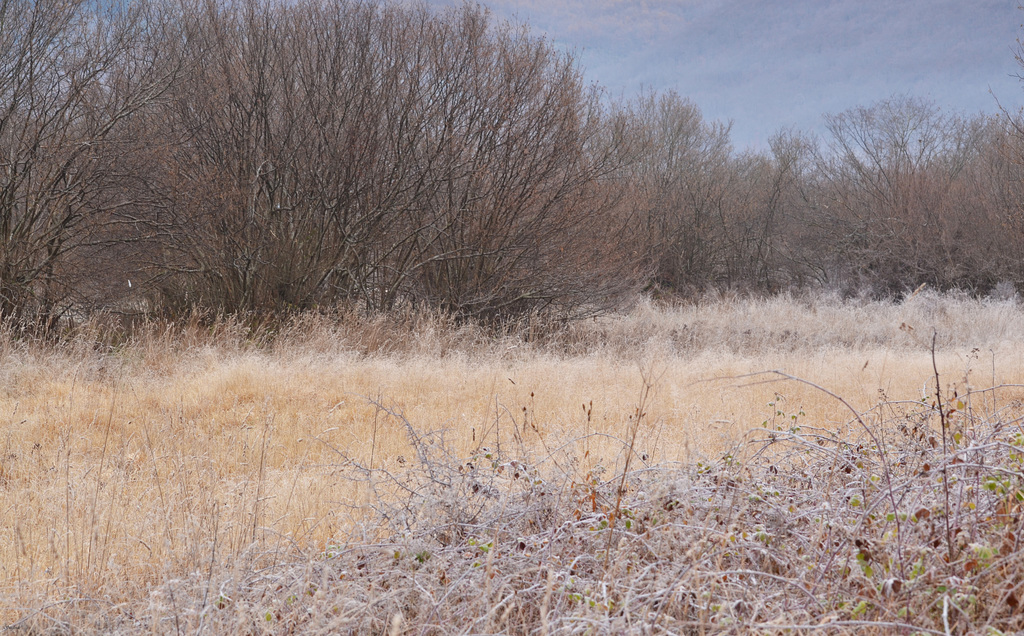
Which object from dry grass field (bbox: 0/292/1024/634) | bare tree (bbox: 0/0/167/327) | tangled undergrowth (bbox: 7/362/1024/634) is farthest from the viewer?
bare tree (bbox: 0/0/167/327)

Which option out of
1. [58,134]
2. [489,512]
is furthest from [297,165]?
[489,512]

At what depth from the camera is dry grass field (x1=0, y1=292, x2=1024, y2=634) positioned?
2.22m

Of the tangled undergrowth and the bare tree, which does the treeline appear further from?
the tangled undergrowth

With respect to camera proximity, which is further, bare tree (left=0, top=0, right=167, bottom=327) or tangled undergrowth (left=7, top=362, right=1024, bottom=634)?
bare tree (left=0, top=0, right=167, bottom=327)

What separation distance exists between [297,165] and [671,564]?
34.4ft

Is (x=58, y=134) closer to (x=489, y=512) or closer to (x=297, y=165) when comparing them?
(x=297, y=165)

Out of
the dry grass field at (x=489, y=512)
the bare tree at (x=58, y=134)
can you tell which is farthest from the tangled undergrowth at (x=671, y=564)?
the bare tree at (x=58, y=134)

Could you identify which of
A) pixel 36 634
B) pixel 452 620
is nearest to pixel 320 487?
pixel 36 634

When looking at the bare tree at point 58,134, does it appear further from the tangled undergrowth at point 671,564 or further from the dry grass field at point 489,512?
the tangled undergrowth at point 671,564

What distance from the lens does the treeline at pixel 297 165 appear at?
31.6ft

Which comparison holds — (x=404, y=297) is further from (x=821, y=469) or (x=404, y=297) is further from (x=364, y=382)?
(x=821, y=469)

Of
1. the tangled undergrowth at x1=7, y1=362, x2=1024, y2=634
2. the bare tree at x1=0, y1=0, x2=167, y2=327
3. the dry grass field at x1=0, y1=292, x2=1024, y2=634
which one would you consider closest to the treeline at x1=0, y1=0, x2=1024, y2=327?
the bare tree at x1=0, y1=0, x2=167, y2=327

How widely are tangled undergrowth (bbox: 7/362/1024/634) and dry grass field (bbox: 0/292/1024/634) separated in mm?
15

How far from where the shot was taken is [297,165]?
11.5 m
